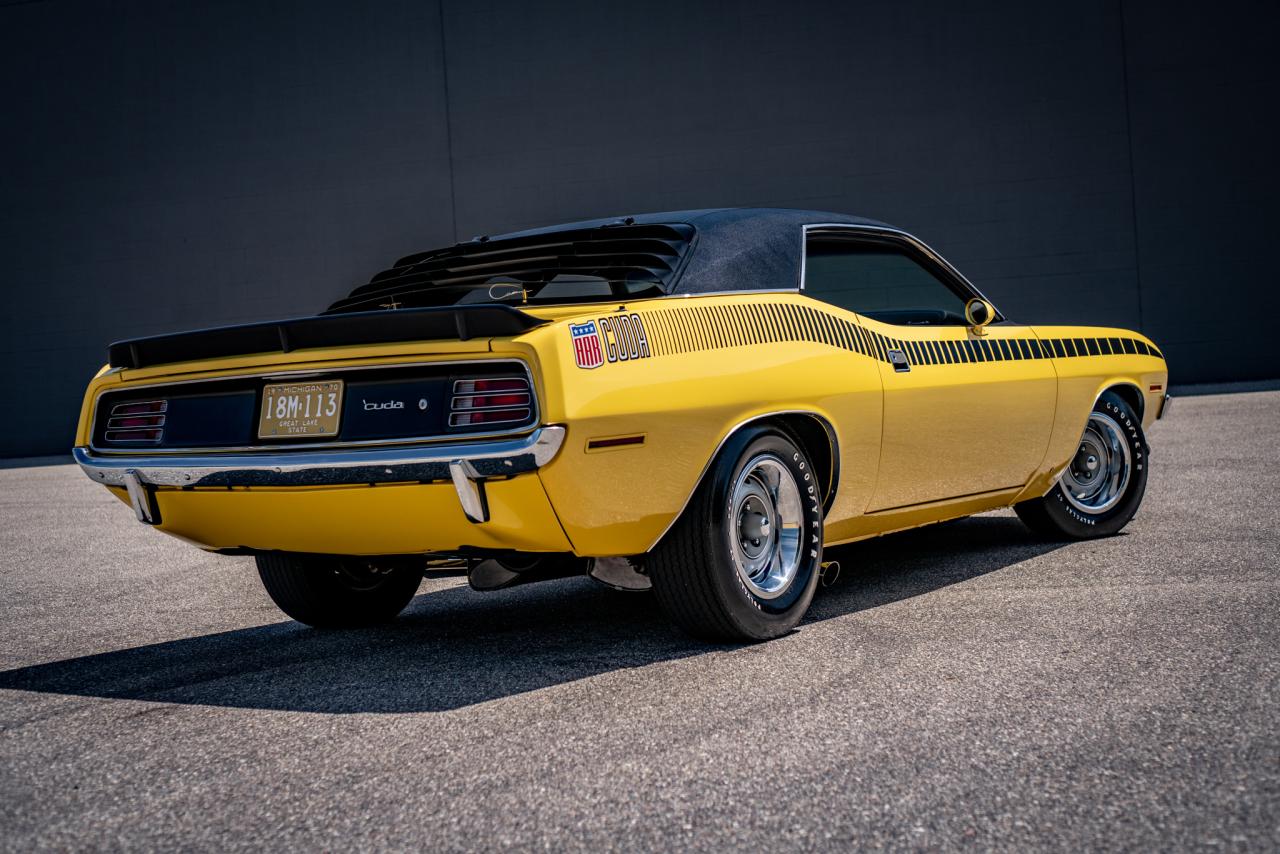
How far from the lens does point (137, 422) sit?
13.2ft

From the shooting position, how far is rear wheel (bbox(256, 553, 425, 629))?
456 cm

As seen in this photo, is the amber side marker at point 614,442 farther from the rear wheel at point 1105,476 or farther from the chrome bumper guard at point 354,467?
the rear wheel at point 1105,476

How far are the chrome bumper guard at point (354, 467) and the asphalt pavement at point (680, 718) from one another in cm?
58

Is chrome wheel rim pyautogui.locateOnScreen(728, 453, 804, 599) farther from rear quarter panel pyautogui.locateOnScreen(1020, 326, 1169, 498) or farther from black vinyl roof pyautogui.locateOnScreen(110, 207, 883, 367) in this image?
rear quarter panel pyautogui.locateOnScreen(1020, 326, 1169, 498)

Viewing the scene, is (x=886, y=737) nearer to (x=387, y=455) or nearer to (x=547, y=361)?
(x=547, y=361)

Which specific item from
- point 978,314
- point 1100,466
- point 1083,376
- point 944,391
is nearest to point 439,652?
point 944,391

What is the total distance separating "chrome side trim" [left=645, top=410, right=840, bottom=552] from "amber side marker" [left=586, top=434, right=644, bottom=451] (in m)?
0.29

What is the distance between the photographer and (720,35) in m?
16.8

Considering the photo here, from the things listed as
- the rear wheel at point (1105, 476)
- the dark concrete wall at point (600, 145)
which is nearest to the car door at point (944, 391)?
the rear wheel at point (1105, 476)

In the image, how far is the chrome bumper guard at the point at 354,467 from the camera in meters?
3.31

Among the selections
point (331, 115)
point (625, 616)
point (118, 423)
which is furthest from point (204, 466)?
point (331, 115)

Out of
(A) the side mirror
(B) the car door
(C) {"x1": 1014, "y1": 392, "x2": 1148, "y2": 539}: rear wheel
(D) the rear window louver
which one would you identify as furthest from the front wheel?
(C) {"x1": 1014, "y1": 392, "x2": 1148, "y2": 539}: rear wheel

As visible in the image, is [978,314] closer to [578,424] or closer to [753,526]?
[753,526]

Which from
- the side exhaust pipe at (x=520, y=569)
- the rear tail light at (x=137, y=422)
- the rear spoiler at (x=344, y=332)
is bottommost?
the side exhaust pipe at (x=520, y=569)
